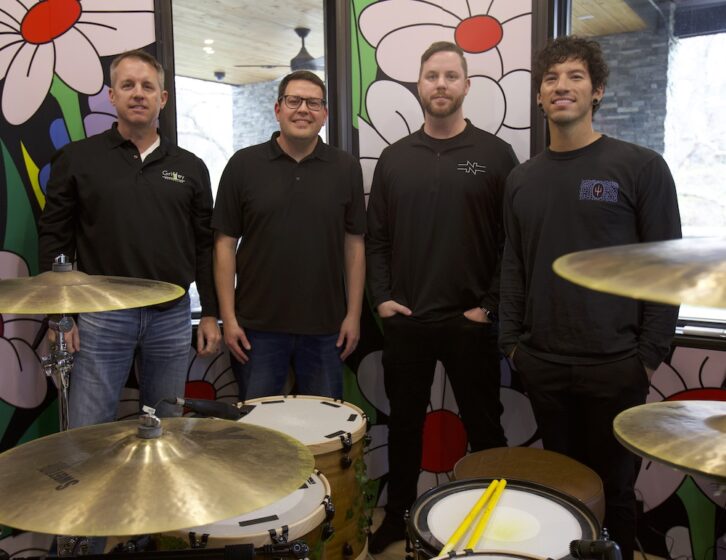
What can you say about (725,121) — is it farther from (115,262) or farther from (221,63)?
(115,262)

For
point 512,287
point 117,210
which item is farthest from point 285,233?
point 512,287

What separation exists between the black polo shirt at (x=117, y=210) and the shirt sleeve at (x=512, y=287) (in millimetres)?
1154

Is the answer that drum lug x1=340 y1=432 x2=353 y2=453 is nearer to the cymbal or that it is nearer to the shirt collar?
the cymbal

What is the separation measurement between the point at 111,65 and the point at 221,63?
1.85 feet

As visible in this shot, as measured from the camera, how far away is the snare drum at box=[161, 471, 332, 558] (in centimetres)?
146

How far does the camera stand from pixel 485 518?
1.43m

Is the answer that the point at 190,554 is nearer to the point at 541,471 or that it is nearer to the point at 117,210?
the point at 541,471

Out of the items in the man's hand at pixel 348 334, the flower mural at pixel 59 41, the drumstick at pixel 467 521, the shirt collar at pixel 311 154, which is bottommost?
the drumstick at pixel 467 521

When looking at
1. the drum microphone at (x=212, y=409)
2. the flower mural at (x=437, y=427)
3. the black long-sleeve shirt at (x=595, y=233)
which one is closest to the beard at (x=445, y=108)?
the black long-sleeve shirt at (x=595, y=233)

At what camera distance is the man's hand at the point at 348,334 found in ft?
8.79

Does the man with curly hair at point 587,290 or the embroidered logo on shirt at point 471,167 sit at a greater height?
the embroidered logo on shirt at point 471,167

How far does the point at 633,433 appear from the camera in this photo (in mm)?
1247

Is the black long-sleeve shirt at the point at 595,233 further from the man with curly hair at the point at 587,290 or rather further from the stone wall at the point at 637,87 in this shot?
the stone wall at the point at 637,87

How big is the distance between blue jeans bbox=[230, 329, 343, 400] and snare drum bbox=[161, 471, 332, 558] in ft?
3.20
